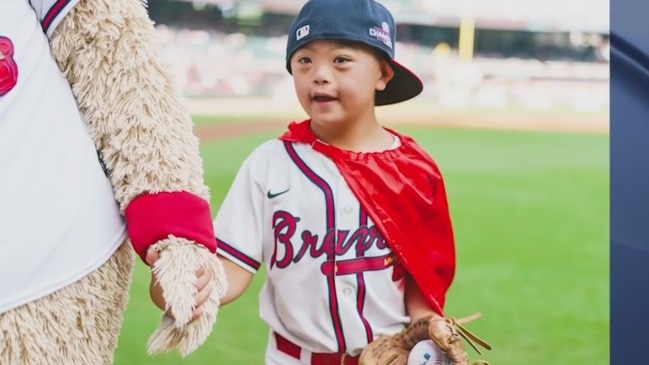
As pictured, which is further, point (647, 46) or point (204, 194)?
point (647, 46)

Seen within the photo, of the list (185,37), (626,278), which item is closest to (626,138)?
(626,278)

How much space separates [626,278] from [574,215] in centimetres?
411

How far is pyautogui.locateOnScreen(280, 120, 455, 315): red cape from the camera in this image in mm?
1306

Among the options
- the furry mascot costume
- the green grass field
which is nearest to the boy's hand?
the furry mascot costume

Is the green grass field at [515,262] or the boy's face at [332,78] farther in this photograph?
the green grass field at [515,262]

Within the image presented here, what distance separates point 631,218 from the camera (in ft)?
5.10

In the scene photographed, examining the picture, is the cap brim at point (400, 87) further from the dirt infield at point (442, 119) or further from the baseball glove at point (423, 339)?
the dirt infield at point (442, 119)

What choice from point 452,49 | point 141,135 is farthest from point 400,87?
point 452,49

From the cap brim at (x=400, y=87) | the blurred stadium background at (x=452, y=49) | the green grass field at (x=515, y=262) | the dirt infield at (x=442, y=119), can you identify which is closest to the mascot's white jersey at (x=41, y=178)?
the cap brim at (x=400, y=87)

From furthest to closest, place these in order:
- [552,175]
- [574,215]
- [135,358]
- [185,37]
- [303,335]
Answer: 1. [185,37]
2. [552,175]
3. [574,215]
4. [135,358]
5. [303,335]

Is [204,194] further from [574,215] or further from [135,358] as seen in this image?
[574,215]

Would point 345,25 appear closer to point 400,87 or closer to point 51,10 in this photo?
point 400,87

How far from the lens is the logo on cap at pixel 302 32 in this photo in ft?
4.17

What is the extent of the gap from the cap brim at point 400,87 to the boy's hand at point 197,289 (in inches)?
20.7
